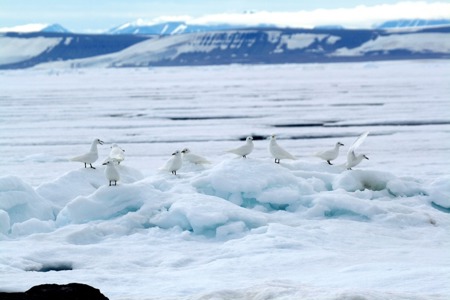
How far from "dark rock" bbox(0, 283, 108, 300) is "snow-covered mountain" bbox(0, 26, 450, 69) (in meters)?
148

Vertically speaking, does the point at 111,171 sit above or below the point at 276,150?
below

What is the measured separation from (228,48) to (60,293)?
185353 millimetres

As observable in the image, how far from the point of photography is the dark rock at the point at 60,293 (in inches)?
224

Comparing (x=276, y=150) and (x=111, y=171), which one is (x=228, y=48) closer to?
(x=276, y=150)

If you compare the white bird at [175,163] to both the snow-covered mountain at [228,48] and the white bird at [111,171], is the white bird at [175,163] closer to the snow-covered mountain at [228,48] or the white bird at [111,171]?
the white bird at [111,171]

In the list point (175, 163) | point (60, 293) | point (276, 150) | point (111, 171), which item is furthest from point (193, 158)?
point (60, 293)

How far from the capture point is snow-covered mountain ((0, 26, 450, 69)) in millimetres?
164125

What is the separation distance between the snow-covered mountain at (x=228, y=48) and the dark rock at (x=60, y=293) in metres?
148

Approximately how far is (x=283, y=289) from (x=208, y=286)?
1216 mm

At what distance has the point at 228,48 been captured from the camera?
189000 mm

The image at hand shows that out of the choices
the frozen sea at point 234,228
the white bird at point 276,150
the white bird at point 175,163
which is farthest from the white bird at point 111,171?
the white bird at point 276,150

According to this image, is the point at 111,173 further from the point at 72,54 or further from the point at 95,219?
the point at 72,54

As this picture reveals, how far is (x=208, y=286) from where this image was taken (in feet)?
23.7

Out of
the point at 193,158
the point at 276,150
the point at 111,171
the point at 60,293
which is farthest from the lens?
the point at 193,158
